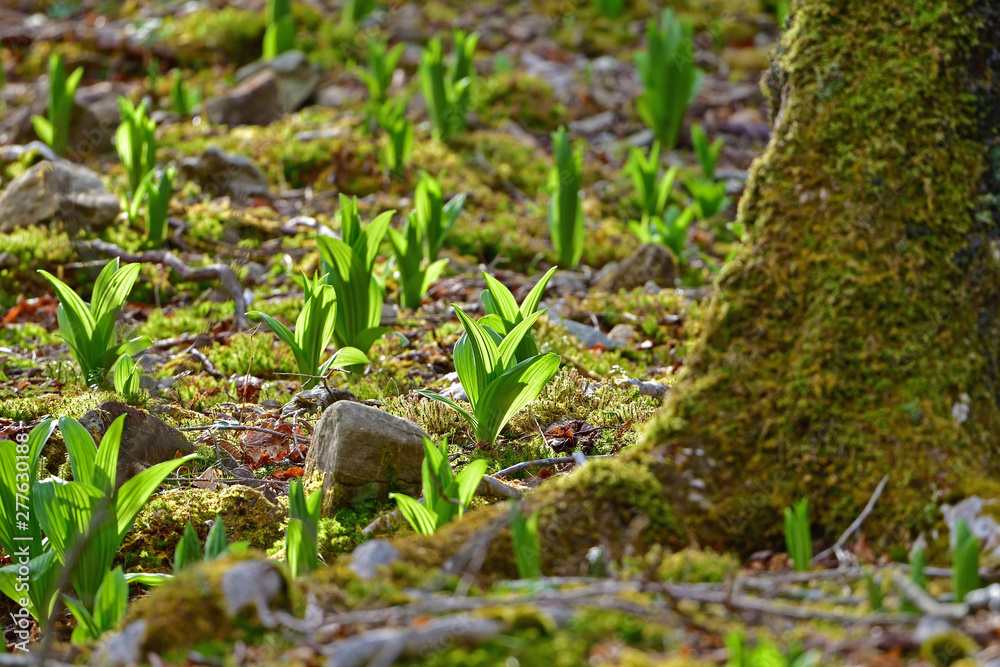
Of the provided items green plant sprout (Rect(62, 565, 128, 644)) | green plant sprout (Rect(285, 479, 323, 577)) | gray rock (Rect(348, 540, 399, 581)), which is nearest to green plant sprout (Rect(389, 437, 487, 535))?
green plant sprout (Rect(285, 479, 323, 577))

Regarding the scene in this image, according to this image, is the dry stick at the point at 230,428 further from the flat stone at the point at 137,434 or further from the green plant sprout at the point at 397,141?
the green plant sprout at the point at 397,141

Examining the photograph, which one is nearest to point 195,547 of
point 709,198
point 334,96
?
point 709,198

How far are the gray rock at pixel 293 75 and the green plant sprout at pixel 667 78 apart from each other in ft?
9.69

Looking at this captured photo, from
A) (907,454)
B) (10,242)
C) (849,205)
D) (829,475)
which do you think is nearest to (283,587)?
(829,475)

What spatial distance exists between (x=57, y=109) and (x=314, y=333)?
4124 mm

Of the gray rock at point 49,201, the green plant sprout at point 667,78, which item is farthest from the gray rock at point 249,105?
the green plant sprout at point 667,78

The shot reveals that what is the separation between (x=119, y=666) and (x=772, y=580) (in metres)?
1.15

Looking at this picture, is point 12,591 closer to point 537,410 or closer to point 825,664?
point 537,410

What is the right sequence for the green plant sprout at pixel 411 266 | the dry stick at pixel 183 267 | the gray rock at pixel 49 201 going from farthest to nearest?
the gray rock at pixel 49 201, the dry stick at pixel 183 267, the green plant sprout at pixel 411 266

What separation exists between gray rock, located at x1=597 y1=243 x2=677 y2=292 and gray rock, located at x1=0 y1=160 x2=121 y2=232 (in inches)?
118

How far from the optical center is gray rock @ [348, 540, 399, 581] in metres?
1.65

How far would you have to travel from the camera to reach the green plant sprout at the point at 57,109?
20.6ft

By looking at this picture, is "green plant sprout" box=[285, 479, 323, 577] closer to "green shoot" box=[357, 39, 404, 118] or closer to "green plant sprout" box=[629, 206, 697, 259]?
"green plant sprout" box=[629, 206, 697, 259]

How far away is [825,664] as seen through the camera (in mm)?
1348
